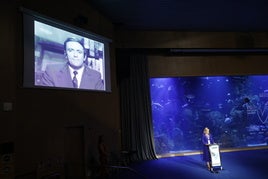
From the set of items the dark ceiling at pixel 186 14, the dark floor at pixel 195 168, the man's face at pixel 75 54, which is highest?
the dark ceiling at pixel 186 14

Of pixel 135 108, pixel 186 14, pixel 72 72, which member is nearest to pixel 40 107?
pixel 72 72

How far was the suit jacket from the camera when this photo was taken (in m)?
4.36

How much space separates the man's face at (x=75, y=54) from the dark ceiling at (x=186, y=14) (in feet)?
3.98

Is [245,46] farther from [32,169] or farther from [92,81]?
[32,169]

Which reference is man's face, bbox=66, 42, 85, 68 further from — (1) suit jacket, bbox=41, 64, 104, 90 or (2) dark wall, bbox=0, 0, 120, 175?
(2) dark wall, bbox=0, 0, 120, 175

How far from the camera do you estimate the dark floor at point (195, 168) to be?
5.16 m

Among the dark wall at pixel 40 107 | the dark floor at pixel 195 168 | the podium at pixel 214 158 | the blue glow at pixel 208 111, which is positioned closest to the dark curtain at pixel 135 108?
the dark floor at pixel 195 168

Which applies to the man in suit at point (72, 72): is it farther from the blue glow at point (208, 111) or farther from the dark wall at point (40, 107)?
the blue glow at point (208, 111)

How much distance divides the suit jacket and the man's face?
19 cm

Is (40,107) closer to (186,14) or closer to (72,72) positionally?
(72,72)

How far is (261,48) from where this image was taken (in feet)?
26.3

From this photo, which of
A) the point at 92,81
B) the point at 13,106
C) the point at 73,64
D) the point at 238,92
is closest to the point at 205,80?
the point at 238,92

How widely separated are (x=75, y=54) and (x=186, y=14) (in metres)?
3.30

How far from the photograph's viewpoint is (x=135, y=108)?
7141 mm
